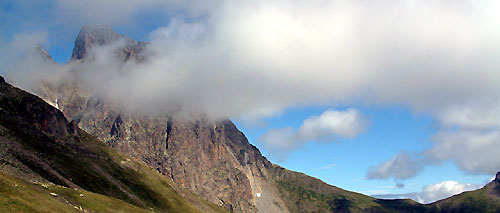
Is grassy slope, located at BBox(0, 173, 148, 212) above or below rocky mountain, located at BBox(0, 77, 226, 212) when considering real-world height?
below

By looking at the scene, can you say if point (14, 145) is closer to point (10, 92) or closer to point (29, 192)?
point (10, 92)

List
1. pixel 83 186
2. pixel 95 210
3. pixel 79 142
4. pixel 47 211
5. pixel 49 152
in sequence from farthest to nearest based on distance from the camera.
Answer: pixel 79 142 < pixel 49 152 < pixel 83 186 < pixel 95 210 < pixel 47 211

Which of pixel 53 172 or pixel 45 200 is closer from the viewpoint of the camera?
pixel 45 200

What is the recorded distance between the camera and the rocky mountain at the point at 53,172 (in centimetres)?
6943

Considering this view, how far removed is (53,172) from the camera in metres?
127

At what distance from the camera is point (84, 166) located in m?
167

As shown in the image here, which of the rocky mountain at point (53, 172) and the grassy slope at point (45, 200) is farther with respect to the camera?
the rocky mountain at point (53, 172)

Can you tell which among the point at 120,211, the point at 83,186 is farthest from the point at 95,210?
the point at 83,186

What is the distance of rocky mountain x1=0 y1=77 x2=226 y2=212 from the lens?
6943cm

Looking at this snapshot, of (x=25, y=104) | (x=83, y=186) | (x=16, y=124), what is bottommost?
(x=83, y=186)

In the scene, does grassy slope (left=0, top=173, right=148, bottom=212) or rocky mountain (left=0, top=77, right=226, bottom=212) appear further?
rocky mountain (left=0, top=77, right=226, bottom=212)

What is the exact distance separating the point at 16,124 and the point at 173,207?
78.7 meters

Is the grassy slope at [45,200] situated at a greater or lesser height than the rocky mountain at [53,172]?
lesser

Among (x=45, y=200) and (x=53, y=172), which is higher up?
(x=53, y=172)
